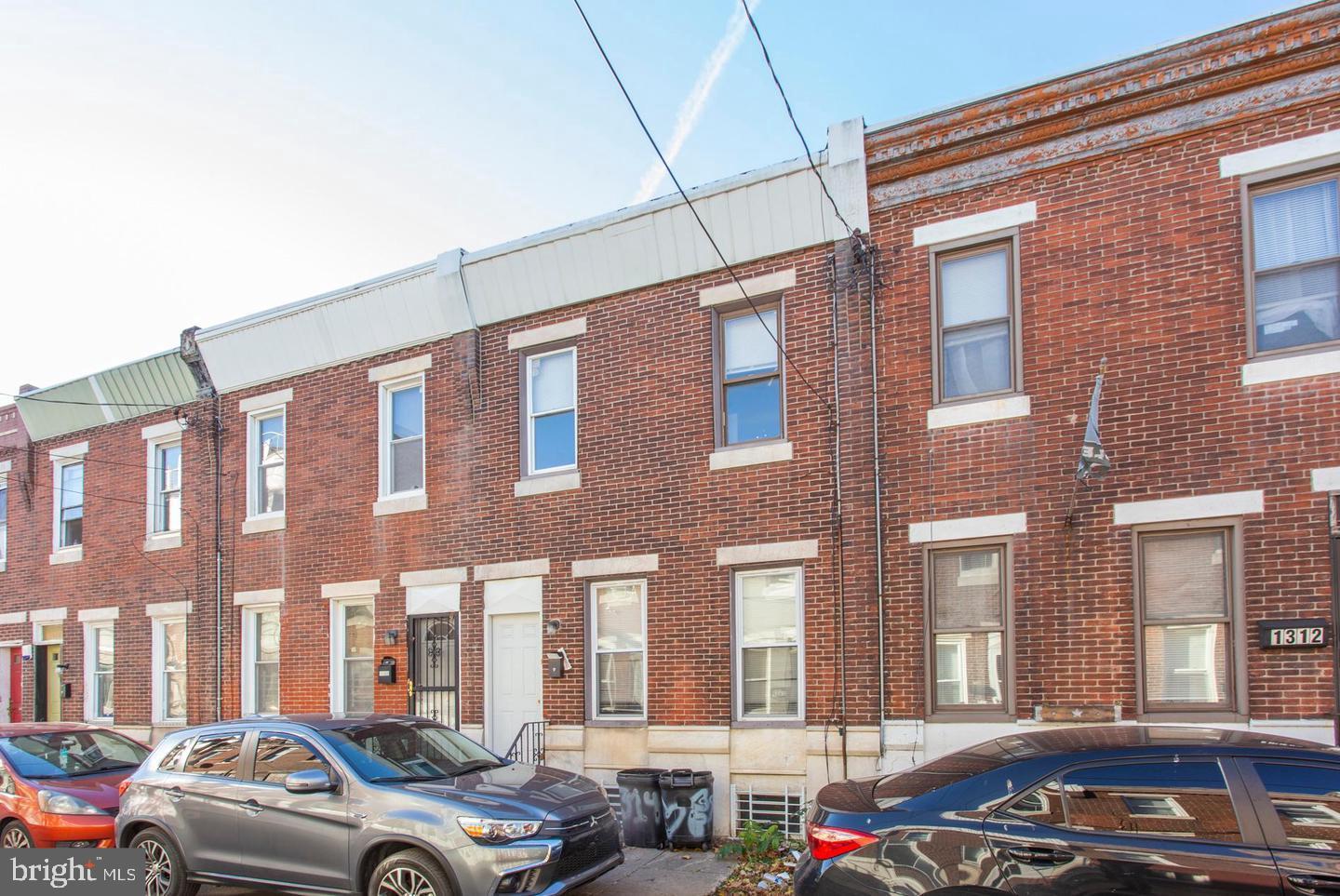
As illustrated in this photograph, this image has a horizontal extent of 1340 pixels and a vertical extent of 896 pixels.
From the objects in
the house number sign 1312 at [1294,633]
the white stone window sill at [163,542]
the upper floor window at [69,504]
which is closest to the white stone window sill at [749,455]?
the house number sign 1312 at [1294,633]

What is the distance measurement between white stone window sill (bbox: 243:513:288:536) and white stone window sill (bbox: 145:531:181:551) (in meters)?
1.76

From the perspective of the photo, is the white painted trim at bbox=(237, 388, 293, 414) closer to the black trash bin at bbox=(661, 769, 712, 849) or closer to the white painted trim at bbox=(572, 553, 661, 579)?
the white painted trim at bbox=(572, 553, 661, 579)

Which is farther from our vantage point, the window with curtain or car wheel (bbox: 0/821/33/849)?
car wheel (bbox: 0/821/33/849)

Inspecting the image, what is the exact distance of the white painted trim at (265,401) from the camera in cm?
1592

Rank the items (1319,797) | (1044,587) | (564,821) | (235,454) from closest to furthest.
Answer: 1. (1319,797)
2. (564,821)
3. (1044,587)
4. (235,454)

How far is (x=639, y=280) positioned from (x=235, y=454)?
7818 millimetres

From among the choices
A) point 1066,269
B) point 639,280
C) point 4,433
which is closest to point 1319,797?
point 1066,269

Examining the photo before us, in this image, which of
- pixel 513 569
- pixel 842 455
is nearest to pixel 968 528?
pixel 842 455

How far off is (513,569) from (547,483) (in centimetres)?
118

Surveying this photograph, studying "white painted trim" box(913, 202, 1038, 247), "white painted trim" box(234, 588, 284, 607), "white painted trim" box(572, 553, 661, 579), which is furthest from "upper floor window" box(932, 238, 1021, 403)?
"white painted trim" box(234, 588, 284, 607)

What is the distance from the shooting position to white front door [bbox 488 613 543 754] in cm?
1304

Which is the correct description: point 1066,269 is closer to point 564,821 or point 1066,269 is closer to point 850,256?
point 850,256

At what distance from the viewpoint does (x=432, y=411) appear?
14234 millimetres

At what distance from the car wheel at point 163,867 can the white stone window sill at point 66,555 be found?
448 inches
